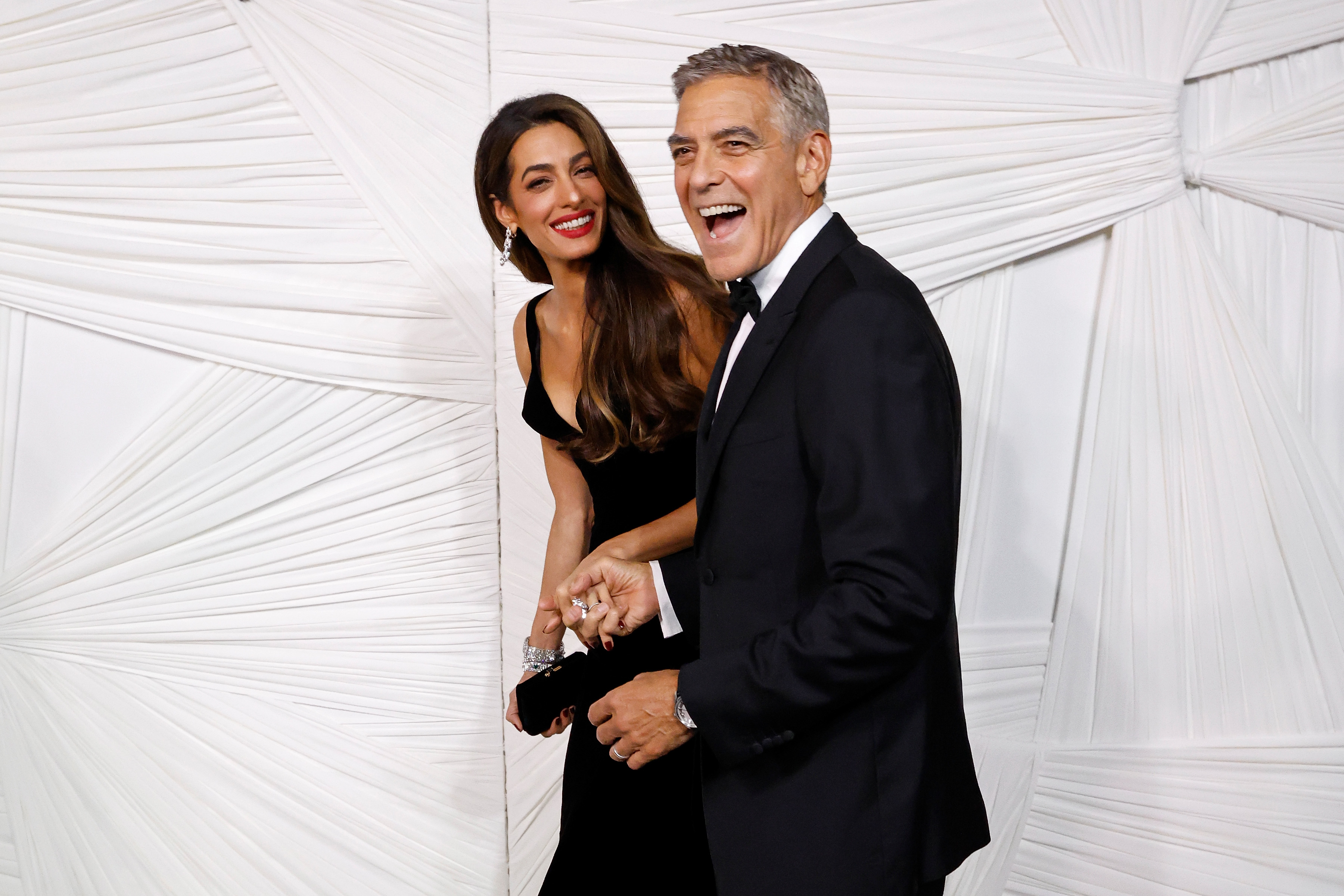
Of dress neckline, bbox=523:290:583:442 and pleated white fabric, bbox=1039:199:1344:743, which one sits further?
pleated white fabric, bbox=1039:199:1344:743

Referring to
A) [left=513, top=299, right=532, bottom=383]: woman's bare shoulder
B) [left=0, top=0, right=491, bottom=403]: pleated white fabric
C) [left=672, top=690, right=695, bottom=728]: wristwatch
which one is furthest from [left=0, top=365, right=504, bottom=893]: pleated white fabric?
[left=672, top=690, right=695, bottom=728]: wristwatch

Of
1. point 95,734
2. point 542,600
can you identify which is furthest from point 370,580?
point 542,600

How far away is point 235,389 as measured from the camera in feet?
9.34

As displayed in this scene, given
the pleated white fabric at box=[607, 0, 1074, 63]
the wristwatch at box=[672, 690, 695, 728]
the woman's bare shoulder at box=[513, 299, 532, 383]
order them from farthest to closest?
the pleated white fabric at box=[607, 0, 1074, 63] → the woman's bare shoulder at box=[513, 299, 532, 383] → the wristwatch at box=[672, 690, 695, 728]

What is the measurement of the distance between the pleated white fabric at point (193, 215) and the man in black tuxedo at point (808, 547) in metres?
1.62

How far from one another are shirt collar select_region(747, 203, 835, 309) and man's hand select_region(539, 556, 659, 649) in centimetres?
47

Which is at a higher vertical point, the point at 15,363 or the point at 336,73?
the point at 336,73

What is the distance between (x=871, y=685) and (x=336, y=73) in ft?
7.70

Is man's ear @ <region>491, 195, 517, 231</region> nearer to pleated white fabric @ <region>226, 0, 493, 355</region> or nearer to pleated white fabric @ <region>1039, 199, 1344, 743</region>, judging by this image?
pleated white fabric @ <region>226, 0, 493, 355</region>

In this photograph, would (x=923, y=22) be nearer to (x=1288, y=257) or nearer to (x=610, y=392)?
(x=1288, y=257)

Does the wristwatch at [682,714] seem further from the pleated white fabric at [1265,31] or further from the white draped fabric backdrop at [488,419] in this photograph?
the pleated white fabric at [1265,31]

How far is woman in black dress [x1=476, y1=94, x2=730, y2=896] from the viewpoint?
185 cm

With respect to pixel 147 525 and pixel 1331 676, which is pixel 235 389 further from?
pixel 1331 676

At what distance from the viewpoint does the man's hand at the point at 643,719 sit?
1.34 m
